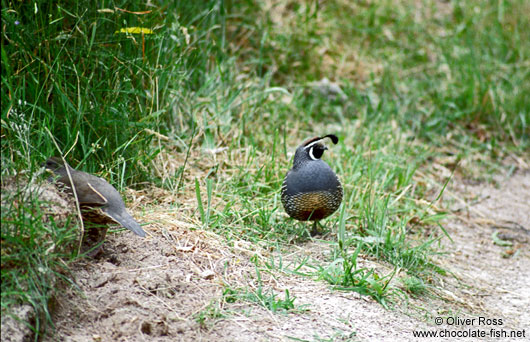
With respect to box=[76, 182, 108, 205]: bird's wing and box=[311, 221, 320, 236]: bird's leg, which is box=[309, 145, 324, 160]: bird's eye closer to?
box=[311, 221, 320, 236]: bird's leg

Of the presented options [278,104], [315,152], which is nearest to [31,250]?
[315,152]

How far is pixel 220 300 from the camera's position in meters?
3.13

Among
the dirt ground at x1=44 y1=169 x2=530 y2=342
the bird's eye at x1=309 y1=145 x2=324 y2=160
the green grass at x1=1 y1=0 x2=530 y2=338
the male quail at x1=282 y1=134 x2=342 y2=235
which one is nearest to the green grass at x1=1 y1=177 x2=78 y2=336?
the green grass at x1=1 y1=0 x2=530 y2=338

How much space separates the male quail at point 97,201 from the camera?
3061mm

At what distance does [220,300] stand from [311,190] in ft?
3.70

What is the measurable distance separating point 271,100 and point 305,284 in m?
2.64

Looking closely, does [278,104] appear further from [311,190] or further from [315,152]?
[311,190]

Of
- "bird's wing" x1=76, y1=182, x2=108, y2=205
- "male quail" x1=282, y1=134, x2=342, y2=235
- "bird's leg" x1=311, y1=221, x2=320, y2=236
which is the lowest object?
"bird's leg" x1=311, y1=221, x2=320, y2=236

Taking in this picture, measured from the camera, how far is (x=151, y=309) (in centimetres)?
295

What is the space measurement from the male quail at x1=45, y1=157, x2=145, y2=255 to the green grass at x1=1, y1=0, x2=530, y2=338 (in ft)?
0.50

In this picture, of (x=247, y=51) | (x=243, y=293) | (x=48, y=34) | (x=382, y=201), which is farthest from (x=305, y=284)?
(x=247, y=51)

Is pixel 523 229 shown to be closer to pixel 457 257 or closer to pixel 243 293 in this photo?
pixel 457 257

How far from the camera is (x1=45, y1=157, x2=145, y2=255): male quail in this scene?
120 inches

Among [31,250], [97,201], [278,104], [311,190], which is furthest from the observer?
[278,104]
